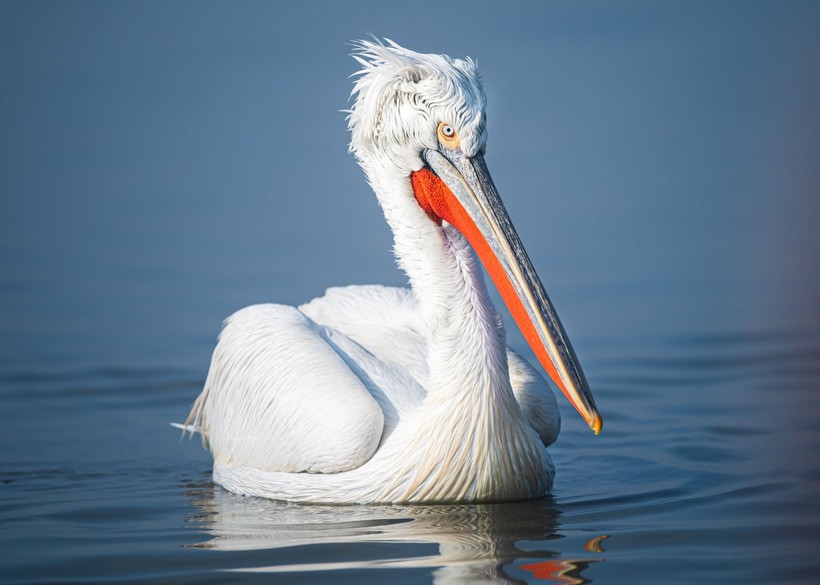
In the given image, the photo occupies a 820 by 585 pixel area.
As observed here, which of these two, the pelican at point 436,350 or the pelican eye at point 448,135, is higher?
the pelican eye at point 448,135

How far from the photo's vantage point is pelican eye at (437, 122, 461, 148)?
163 inches

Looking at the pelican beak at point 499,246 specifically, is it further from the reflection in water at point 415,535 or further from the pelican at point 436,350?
the reflection in water at point 415,535

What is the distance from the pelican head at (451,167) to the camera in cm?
406

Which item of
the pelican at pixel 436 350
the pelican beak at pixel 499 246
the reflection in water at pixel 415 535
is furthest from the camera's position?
the pelican at pixel 436 350

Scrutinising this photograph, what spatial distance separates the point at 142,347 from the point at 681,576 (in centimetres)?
461

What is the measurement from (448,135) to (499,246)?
0.41 metres

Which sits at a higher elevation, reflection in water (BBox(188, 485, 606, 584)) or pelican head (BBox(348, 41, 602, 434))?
pelican head (BBox(348, 41, 602, 434))

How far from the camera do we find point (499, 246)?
13.6 ft

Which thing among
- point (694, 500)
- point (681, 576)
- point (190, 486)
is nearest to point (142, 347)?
point (190, 486)

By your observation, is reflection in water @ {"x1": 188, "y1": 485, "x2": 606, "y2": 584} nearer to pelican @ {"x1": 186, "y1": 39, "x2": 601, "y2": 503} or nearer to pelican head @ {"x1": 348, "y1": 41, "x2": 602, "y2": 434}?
pelican @ {"x1": 186, "y1": 39, "x2": 601, "y2": 503}

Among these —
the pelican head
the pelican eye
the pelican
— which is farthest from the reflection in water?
the pelican eye

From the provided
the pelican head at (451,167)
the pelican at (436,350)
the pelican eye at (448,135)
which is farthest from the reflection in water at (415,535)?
the pelican eye at (448,135)

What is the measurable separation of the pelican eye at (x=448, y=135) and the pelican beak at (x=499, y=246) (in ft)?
0.09

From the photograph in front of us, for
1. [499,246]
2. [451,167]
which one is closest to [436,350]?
[499,246]
